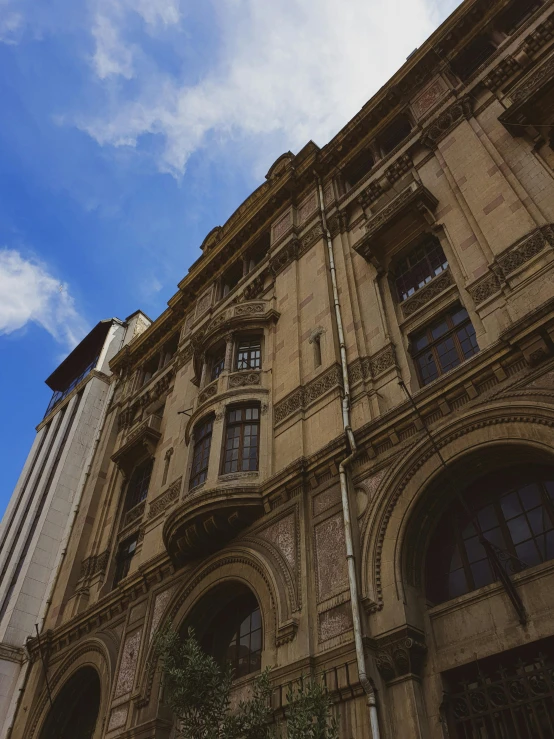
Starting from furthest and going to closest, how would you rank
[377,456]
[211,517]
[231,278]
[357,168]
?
[231,278] < [357,168] < [211,517] < [377,456]

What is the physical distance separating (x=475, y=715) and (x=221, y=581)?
24.8 feet

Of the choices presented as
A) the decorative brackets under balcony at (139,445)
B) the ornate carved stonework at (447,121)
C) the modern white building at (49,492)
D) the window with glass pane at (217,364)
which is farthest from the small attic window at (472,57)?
the modern white building at (49,492)

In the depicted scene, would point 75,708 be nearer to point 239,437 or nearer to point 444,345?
point 239,437

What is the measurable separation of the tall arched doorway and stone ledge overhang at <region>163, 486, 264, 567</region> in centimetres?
637

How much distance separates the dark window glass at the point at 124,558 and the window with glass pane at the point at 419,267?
14.0 meters

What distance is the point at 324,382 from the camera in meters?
17.1

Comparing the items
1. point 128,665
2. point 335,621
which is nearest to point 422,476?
point 335,621

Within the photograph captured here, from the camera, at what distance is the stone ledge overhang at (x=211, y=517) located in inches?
620

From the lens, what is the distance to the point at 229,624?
626 inches

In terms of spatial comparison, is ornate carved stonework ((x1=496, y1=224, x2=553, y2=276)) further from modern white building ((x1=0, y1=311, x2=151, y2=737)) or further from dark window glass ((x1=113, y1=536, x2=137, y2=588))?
modern white building ((x1=0, y1=311, x2=151, y2=737))

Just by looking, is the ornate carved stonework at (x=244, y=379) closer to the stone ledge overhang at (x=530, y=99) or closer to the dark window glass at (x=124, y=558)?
the dark window glass at (x=124, y=558)

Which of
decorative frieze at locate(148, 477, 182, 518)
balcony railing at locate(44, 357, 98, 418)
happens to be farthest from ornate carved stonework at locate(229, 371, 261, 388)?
balcony railing at locate(44, 357, 98, 418)

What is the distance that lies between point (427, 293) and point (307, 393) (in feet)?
14.9

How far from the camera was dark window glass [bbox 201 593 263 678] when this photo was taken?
1447 centimetres
